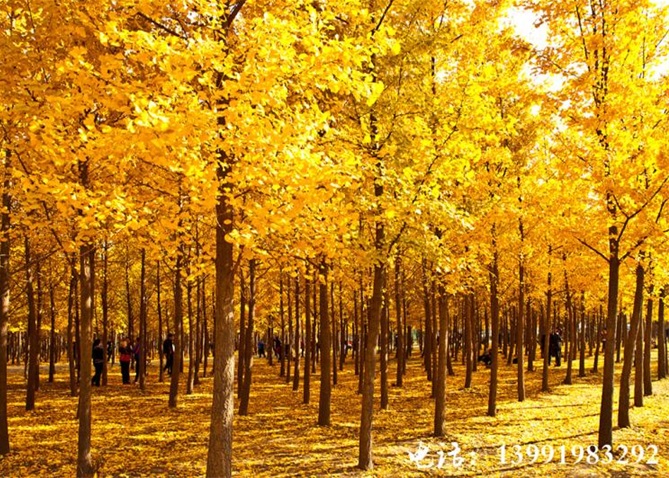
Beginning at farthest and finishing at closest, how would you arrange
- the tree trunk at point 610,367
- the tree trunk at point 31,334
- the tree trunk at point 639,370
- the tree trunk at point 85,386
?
the tree trunk at point 639,370 < the tree trunk at point 31,334 < the tree trunk at point 610,367 < the tree trunk at point 85,386

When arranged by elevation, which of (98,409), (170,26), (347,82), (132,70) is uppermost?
(170,26)

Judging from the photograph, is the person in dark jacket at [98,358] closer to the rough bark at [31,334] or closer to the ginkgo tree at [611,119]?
the rough bark at [31,334]

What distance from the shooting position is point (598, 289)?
2175 cm

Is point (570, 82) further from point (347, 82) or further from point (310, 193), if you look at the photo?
point (310, 193)

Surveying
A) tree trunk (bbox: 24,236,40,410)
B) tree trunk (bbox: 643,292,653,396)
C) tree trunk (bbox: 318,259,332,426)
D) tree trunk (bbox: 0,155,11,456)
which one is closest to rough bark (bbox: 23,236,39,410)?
tree trunk (bbox: 24,236,40,410)

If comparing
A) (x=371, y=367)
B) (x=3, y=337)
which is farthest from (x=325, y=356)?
(x=3, y=337)

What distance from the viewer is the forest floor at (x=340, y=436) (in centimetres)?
970

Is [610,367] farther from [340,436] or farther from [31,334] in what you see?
[31,334]

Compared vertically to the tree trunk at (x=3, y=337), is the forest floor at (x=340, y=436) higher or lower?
lower

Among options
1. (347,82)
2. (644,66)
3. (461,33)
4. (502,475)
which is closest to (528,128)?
(644,66)

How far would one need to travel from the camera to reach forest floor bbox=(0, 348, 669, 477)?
31.8ft

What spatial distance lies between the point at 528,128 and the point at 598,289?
29.3ft

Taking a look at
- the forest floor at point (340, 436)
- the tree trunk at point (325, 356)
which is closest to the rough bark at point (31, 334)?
the forest floor at point (340, 436)

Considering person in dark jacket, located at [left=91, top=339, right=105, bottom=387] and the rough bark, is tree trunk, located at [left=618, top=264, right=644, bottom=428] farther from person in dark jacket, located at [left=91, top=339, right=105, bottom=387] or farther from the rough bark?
person in dark jacket, located at [left=91, top=339, right=105, bottom=387]
